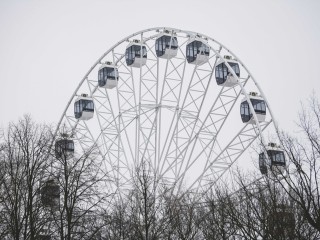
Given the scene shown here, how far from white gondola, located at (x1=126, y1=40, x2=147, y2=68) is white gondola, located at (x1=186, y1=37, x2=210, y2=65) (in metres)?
3.94

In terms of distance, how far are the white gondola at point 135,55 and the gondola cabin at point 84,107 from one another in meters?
4.74

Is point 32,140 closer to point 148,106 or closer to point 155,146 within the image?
point 155,146

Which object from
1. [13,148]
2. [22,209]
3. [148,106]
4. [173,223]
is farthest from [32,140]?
[148,106]

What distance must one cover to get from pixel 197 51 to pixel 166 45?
2390 mm

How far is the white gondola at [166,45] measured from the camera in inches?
1786

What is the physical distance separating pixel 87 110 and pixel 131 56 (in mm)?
5750

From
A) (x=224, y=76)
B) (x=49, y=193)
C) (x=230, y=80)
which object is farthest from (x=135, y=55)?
(x=49, y=193)

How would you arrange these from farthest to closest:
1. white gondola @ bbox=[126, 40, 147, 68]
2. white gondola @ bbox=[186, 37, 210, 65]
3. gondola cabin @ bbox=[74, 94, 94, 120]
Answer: gondola cabin @ bbox=[74, 94, 94, 120] → white gondola @ bbox=[126, 40, 147, 68] → white gondola @ bbox=[186, 37, 210, 65]

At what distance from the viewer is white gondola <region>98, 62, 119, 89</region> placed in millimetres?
47844

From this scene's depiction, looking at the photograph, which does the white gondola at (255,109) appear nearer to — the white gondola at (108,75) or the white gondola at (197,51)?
the white gondola at (197,51)

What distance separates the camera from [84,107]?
48.4m

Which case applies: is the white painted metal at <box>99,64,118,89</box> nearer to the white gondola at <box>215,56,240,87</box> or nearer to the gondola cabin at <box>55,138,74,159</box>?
the white gondola at <box>215,56,240,87</box>

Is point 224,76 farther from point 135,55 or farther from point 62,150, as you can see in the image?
point 62,150

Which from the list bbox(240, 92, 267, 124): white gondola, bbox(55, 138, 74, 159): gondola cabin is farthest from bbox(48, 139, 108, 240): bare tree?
bbox(240, 92, 267, 124): white gondola
